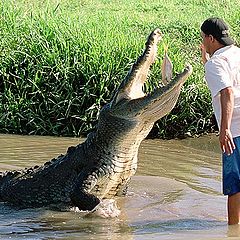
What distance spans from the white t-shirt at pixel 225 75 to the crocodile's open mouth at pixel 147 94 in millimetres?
414

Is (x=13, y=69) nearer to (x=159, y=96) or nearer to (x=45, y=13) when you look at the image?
(x=45, y=13)

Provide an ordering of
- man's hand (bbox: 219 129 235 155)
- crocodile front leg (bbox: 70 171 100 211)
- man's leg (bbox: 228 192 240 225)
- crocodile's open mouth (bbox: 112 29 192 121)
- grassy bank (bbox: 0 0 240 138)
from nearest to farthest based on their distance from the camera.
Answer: man's hand (bbox: 219 129 235 155) < man's leg (bbox: 228 192 240 225) < crocodile's open mouth (bbox: 112 29 192 121) < crocodile front leg (bbox: 70 171 100 211) < grassy bank (bbox: 0 0 240 138)

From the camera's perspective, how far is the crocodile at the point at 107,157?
564cm

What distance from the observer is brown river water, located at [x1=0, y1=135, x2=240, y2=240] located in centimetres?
507

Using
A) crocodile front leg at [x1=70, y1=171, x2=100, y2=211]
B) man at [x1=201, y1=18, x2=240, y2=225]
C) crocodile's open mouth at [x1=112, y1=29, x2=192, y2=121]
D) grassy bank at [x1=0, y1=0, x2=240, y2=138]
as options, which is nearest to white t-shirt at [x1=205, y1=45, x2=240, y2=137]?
man at [x1=201, y1=18, x2=240, y2=225]

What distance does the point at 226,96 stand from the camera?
4945 mm

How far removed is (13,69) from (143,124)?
4.27 meters

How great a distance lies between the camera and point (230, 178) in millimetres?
5117

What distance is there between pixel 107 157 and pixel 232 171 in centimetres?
119

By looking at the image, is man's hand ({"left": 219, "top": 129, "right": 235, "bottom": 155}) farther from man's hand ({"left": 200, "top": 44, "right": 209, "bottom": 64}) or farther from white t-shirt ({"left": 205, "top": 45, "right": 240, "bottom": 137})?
man's hand ({"left": 200, "top": 44, "right": 209, "bottom": 64})

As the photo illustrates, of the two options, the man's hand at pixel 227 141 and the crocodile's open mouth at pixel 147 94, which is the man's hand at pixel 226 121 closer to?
the man's hand at pixel 227 141

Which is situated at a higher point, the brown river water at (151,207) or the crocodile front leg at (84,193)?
the crocodile front leg at (84,193)

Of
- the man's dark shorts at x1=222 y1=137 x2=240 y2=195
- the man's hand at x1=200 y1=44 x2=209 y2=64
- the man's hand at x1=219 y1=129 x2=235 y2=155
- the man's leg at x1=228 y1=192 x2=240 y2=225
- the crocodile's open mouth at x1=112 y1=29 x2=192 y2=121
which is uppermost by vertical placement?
the man's hand at x1=200 y1=44 x2=209 y2=64

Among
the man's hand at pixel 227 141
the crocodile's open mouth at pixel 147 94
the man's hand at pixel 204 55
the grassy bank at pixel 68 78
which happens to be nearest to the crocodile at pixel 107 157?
the crocodile's open mouth at pixel 147 94
